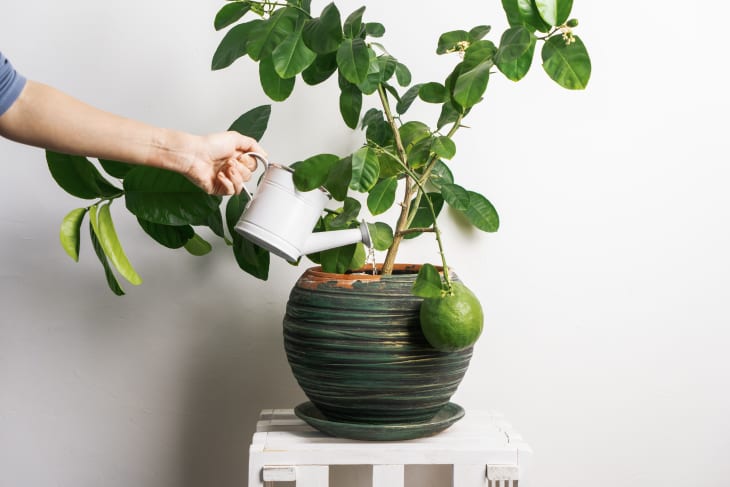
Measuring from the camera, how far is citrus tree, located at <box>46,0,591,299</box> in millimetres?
1050

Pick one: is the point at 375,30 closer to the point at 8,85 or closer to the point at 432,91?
the point at 432,91

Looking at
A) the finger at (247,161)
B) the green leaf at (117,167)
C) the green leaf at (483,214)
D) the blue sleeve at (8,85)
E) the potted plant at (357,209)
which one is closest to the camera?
the blue sleeve at (8,85)

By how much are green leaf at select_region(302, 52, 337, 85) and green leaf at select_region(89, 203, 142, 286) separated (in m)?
0.38

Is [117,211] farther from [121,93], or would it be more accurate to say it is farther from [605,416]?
[605,416]

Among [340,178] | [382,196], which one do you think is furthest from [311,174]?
[382,196]

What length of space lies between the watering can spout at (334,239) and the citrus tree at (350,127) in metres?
0.03

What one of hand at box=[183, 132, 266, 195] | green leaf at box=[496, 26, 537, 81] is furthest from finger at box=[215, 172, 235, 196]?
green leaf at box=[496, 26, 537, 81]

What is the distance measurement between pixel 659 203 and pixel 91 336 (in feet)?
3.81

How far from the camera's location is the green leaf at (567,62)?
1013 mm

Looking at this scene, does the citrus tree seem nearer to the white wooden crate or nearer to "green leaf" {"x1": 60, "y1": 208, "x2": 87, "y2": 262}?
"green leaf" {"x1": 60, "y1": 208, "x2": 87, "y2": 262}

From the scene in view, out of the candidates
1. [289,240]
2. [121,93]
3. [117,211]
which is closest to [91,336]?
[117,211]

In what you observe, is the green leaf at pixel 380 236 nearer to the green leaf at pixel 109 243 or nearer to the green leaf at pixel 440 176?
the green leaf at pixel 440 176

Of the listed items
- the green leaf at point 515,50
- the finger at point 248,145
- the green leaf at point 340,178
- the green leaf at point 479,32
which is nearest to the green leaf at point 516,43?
the green leaf at point 515,50

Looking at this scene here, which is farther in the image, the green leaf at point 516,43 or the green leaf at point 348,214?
the green leaf at point 348,214
